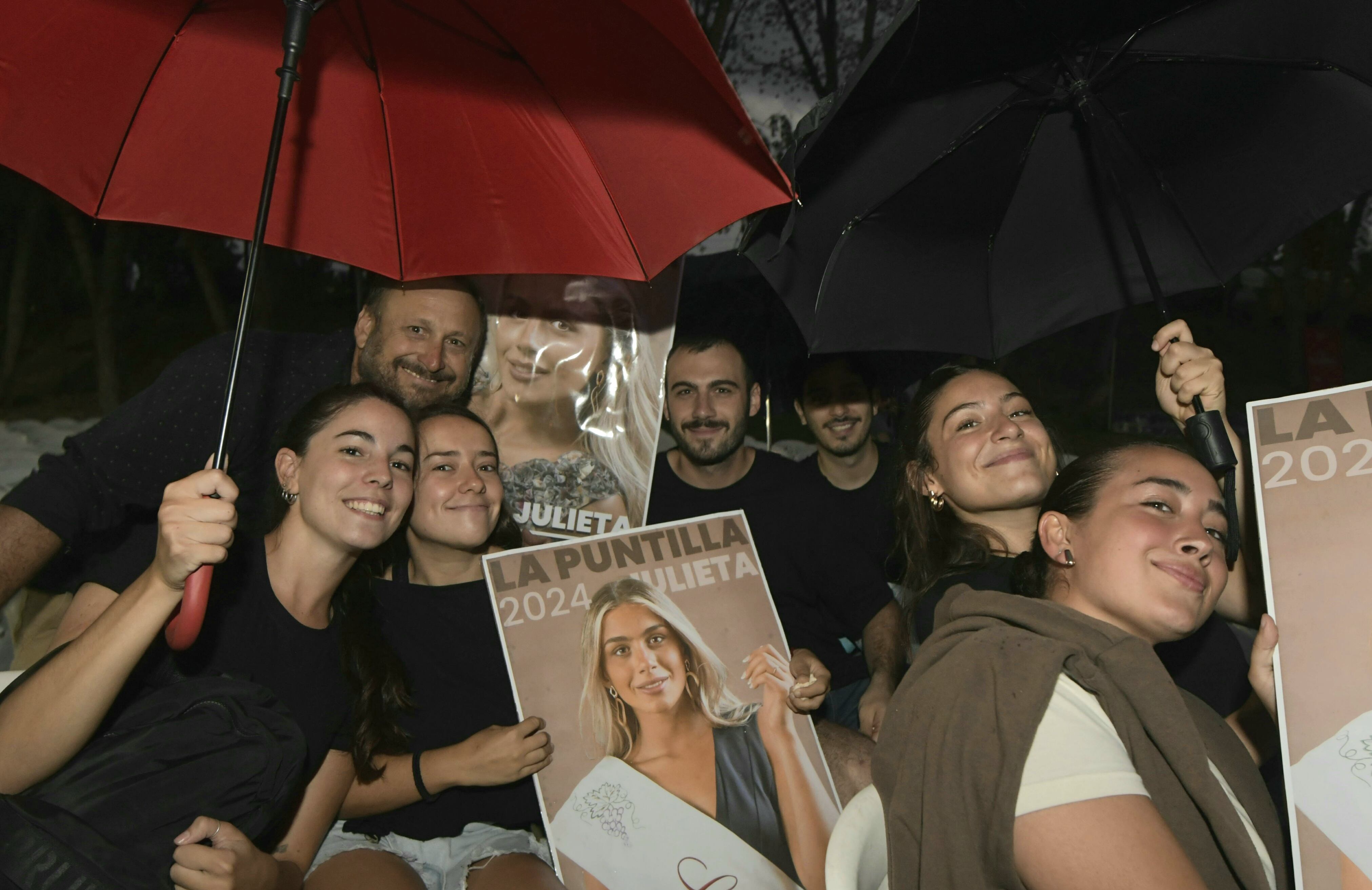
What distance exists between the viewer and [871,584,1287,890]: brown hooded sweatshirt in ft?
4.69

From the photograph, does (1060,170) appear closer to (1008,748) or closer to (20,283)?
(1008,748)

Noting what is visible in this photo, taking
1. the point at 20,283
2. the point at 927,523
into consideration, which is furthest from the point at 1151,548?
the point at 20,283

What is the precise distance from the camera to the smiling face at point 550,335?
3.09 m

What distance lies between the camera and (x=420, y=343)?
115 inches

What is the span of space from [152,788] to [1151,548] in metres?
1.87

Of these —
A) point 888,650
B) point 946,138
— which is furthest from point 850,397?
point 946,138

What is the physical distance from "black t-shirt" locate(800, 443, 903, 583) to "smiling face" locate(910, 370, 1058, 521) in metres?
Result: 0.30

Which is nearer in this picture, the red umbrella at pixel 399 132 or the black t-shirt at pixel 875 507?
the red umbrella at pixel 399 132

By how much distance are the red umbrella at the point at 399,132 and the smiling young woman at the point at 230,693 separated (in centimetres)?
48

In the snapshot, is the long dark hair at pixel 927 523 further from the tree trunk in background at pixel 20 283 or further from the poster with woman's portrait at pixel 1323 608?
the tree trunk in background at pixel 20 283

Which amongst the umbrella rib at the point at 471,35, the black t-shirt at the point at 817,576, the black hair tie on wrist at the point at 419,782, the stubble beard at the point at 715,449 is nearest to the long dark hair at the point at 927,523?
Result: the black t-shirt at the point at 817,576

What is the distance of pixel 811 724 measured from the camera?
2.37 m

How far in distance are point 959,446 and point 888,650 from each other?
758 millimetres

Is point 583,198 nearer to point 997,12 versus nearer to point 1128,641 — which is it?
point 997,12
